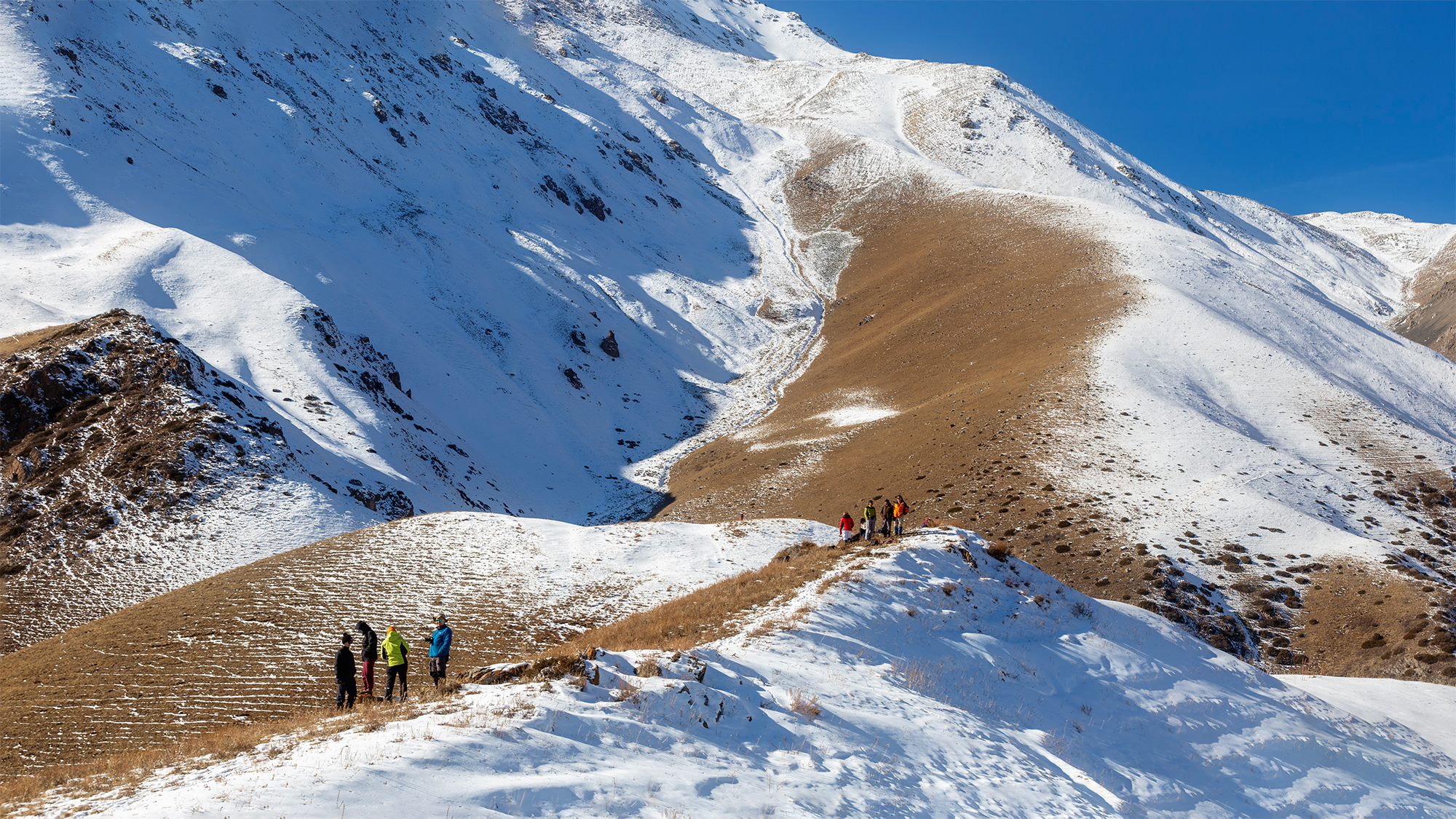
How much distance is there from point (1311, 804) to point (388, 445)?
3867cm

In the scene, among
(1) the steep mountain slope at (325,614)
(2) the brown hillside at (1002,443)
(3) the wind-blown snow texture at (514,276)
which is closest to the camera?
(1) the steep mountain slope at (325,614)

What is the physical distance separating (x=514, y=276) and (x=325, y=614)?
170ft

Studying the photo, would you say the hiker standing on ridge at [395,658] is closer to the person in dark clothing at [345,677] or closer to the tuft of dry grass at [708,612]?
the person in dark clothing at [345,677]

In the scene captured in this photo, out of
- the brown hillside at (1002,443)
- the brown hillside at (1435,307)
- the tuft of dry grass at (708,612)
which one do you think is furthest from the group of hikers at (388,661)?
the brown hillside at (1435,307)

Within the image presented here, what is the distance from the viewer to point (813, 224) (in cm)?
10788

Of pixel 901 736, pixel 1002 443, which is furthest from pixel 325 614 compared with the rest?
pixel 1002 443

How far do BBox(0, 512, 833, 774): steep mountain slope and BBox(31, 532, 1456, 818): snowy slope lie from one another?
22.0 ft

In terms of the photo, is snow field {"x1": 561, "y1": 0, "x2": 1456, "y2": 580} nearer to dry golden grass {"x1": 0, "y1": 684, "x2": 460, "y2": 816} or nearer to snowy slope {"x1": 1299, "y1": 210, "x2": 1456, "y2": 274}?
dry golden grass {"x1": 0, "y1": 684, "x2": 460, "y2": 816}

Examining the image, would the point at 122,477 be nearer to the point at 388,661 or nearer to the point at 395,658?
the point at 388,661

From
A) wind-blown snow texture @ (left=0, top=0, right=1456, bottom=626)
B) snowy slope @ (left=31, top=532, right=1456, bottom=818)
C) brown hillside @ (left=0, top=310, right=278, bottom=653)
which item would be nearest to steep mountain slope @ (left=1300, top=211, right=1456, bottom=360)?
wind-blown snow texture @ (left=0, top=0, right=1456, bottom=626)

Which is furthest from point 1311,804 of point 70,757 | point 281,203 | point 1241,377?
point 281,203

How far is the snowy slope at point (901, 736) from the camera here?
8.35 meters

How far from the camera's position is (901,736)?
11.2 metres

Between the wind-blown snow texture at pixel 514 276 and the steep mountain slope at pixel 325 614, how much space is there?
6397 mm
